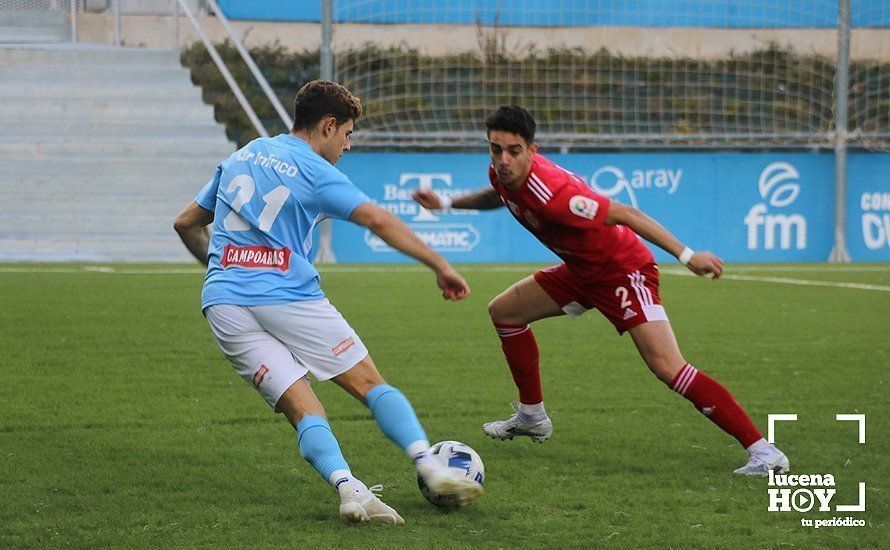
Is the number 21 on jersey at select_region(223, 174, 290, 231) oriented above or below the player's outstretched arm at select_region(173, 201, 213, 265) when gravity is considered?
above

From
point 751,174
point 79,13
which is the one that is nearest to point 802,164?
point 751,174

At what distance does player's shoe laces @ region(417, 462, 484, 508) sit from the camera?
456 cm

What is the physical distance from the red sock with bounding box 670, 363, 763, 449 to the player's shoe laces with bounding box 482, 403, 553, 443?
0.79 metres

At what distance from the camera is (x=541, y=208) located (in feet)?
18.8

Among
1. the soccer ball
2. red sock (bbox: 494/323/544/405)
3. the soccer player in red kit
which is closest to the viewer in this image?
the soccer ball

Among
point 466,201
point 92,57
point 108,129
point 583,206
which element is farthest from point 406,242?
point 92,57

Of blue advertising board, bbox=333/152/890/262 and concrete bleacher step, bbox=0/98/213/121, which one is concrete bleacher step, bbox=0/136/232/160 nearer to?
concrete bleacher step, bbox=0/98/213/121

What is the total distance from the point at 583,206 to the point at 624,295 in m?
0.54

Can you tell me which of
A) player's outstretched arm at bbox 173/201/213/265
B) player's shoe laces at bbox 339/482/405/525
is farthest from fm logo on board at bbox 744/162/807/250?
player's shoe laces at bbox 339/482/405/525

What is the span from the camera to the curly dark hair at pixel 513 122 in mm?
5539

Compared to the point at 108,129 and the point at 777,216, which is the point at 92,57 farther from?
the point at 777,216

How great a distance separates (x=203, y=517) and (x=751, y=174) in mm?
17759

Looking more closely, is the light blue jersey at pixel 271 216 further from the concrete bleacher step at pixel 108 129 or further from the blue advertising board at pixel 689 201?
the concrete bleacher step at pixel 108 129

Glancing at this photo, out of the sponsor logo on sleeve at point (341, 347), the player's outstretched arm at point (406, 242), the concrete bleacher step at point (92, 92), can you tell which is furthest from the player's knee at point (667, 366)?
the concrete bleacher step at point (92, 92)
